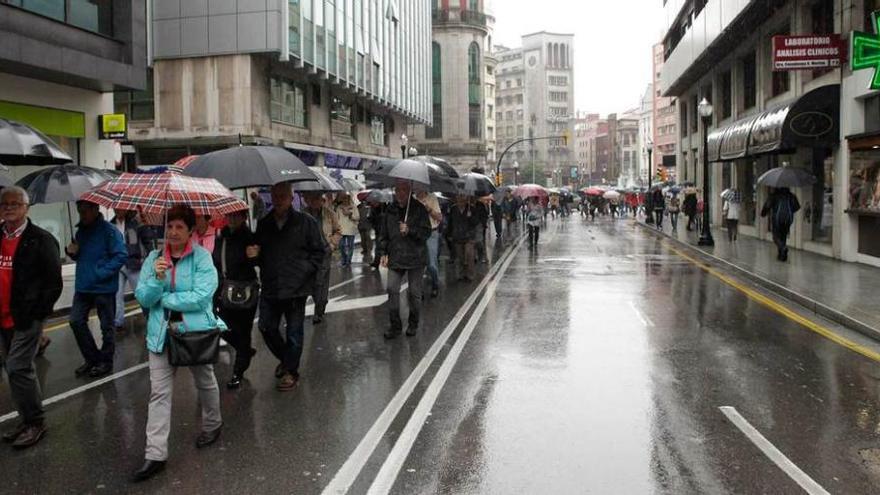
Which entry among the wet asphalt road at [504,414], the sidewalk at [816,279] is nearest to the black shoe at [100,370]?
the wet asphalt road at [504,414]

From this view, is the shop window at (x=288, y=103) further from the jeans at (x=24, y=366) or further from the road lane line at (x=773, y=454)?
the road lane line at (x=773, y=454)

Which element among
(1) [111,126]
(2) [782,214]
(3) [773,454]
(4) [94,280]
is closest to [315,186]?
(4) [94,280]

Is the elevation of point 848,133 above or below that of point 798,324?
above

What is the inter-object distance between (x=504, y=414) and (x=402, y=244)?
138 inches

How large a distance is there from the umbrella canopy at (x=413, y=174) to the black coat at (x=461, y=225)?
12.1 ft

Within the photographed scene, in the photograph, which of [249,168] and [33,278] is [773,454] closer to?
[249,168]

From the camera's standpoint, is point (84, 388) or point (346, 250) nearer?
point (84, 388)

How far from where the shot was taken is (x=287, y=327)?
6.92 m

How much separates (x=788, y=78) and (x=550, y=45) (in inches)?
5296

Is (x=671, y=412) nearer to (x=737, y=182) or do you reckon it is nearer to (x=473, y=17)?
(x=737, y=182)

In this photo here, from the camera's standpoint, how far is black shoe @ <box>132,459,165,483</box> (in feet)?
15.2

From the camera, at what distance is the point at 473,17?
7156 centimetres

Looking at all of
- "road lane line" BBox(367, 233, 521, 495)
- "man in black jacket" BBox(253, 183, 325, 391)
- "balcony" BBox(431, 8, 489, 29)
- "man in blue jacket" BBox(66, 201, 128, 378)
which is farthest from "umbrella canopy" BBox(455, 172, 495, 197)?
"balcony" BBox(431, 8, 489, 29)

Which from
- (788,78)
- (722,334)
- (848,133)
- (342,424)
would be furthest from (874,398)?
(788,78)
